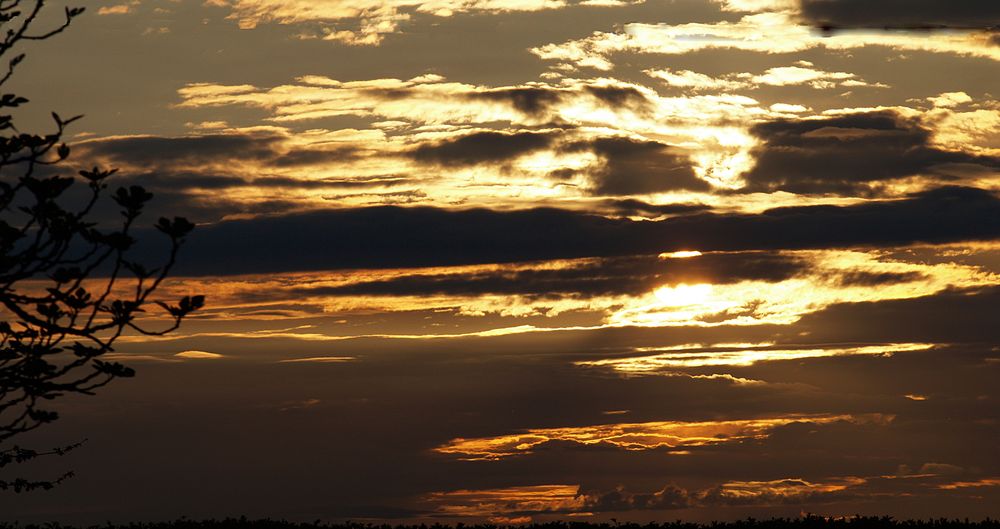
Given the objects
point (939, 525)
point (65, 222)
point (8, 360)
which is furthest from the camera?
point (939, 525)

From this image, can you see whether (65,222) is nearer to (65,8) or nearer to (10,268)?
(10,268)

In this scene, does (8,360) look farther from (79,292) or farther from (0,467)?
(0,467)

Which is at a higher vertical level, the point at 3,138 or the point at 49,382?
the point at 3,138

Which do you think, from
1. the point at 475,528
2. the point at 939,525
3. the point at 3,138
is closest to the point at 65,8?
the point at 3,138

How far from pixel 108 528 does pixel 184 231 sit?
52.8 feet

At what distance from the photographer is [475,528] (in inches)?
965

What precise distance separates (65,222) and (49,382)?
1.88 metres

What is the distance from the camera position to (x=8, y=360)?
41.3 feet

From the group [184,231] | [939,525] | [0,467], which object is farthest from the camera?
[939,525]

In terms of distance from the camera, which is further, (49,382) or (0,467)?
(0,467)

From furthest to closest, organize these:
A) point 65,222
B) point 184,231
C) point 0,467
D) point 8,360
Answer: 1. point 0,467
2. point 8,360
3. point 65,222
4. point 184,231

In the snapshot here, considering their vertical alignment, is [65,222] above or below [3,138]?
below

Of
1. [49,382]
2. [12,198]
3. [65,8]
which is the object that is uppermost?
[65,8]

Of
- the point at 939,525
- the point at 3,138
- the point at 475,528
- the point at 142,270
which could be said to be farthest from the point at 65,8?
the point at 939,525
